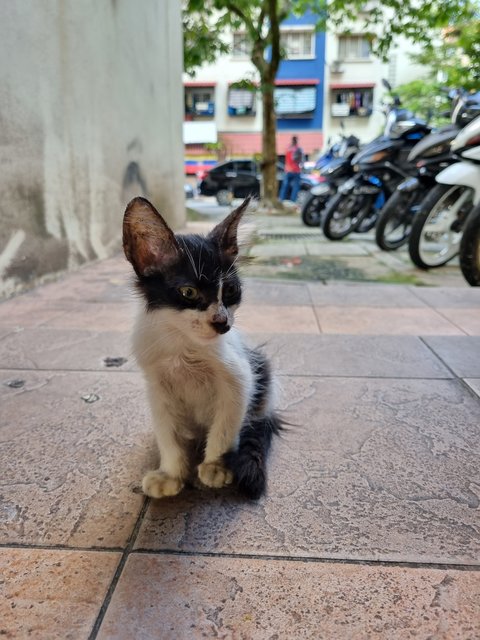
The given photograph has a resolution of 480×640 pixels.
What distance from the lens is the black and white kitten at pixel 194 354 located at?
5.03ft

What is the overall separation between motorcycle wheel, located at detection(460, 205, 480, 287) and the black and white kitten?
283cm

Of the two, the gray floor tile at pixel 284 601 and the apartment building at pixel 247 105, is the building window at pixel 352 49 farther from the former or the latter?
the gray floor tile at pixel 284 601

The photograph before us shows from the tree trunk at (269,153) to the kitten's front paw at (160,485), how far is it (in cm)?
1387

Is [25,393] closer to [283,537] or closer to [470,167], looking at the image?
[283,537]

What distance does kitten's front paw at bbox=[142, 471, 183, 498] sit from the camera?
1622 millimetres

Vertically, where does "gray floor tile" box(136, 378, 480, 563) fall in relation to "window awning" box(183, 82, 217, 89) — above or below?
below

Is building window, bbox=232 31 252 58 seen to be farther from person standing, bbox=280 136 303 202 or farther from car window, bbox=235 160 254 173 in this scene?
car window, bbox=235 160 254 173

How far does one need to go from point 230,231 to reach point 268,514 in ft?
3.14

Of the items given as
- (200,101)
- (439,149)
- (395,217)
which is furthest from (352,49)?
(439,149)

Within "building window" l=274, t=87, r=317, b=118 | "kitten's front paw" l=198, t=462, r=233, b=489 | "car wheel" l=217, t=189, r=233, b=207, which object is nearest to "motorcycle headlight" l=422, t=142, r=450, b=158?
"kitten's front paw" l=198, t=462, r=233, b=489

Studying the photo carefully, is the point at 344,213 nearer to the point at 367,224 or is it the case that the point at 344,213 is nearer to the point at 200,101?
the point at 367,224

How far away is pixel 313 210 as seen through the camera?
10.7 meters

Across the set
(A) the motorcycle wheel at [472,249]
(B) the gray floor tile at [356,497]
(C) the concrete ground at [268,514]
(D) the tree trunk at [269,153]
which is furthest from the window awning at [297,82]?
(B) the gray floor tile at [356,497]

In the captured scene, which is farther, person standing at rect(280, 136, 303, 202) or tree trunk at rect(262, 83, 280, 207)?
person standing at rect(280, 136, 303, 202)
